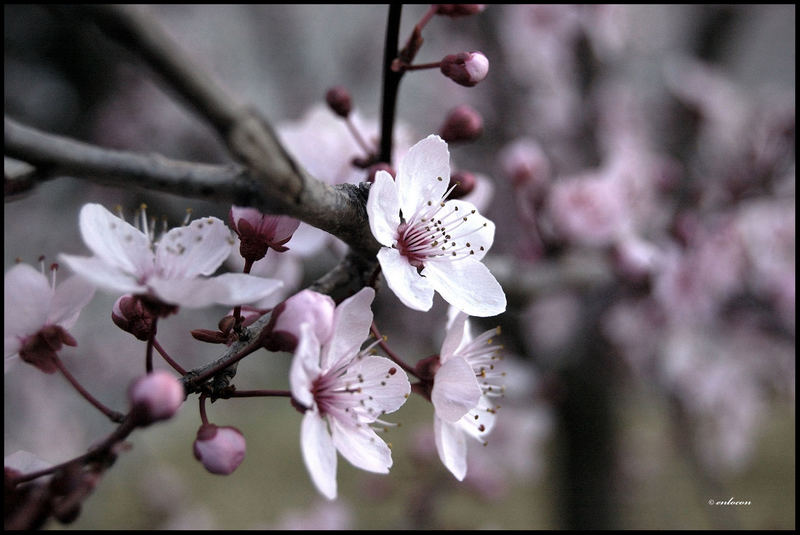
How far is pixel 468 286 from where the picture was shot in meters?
0.57

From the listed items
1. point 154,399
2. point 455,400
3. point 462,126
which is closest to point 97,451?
point 154,399

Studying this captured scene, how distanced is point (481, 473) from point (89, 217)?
5.85 ft

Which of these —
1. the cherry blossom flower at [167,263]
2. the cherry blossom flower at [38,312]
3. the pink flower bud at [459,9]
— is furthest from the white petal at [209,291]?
the pink flower bud at [459,9]

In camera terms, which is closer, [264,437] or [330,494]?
[330,494]

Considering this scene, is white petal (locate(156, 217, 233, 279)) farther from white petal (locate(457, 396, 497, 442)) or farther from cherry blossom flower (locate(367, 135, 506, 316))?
white petal (locate(457, 396, 497, 442))

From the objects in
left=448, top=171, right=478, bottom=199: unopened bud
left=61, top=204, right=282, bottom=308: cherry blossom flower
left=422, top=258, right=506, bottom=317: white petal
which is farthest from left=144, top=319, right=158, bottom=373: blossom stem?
left=448, top=171, right=478, bottom=199: unopened bud

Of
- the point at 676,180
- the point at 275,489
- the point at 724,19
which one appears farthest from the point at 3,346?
the point at 275,489

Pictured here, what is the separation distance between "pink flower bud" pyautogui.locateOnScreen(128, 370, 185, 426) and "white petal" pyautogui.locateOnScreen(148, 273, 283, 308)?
0.06m

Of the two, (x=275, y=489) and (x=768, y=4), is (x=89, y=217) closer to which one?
(x=768, y=4)

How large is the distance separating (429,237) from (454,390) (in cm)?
16

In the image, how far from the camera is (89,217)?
48 cm

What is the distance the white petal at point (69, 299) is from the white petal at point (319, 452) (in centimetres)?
21

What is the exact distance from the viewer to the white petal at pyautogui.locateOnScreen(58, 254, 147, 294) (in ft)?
1.37

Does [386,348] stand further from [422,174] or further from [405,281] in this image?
[422,174]
